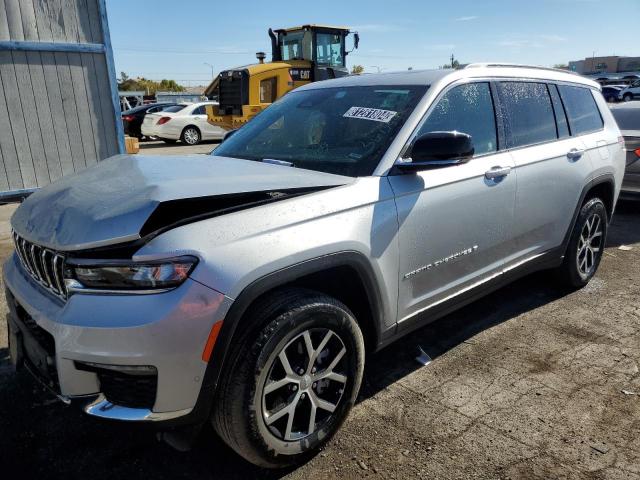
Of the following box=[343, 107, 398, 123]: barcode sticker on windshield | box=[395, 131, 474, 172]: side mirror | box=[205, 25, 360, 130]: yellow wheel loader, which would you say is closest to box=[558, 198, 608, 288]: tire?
box=[395, 131, 474, 172]: side mirror

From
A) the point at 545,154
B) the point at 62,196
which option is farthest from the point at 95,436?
the point at 545,154

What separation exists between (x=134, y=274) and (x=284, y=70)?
12771mm

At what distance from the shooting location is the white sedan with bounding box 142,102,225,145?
18.3 meters

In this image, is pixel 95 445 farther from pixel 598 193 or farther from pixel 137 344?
pixel 598 193

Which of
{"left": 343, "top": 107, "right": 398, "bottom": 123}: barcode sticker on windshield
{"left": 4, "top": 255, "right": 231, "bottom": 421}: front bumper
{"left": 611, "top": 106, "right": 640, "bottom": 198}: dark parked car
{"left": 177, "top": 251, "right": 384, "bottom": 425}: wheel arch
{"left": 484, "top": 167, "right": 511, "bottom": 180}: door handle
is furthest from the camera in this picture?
{"left": 611, "top": 106, "right": 640, "bottom": 198}: dark parked car

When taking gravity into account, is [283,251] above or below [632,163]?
above

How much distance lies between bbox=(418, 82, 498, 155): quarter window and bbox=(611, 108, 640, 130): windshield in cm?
467

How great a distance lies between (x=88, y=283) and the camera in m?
2.01

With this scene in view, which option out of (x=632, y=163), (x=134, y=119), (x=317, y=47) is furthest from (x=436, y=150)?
(x=134, y=119)

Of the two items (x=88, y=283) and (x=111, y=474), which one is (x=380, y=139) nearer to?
(x=88, y=283)

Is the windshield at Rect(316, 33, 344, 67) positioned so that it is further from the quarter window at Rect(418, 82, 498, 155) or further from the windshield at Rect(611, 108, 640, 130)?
the quarter window at Rect(418, 82, 498, 155)

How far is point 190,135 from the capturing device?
1875 centimetres

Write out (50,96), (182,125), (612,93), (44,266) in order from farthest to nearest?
1. (612,93)
2. (182,125)
3. (50,96)
4. (44,266)

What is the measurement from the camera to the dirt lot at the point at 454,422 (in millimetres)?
2414
